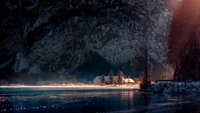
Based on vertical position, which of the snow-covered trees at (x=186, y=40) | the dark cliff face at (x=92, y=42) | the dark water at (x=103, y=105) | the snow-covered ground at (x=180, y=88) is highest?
the dark cliff face at (x=92, y=42)

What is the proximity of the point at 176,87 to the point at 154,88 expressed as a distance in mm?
5958

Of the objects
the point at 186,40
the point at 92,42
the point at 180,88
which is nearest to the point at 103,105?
the point at 180,88

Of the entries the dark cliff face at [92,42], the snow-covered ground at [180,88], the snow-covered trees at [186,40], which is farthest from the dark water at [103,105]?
the dark cliff face at [92,42]

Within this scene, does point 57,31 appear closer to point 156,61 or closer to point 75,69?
point 75,69

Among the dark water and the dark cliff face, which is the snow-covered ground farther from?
the dark cliff face

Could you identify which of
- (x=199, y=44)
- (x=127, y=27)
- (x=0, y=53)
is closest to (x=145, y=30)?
(x=127, y=27)

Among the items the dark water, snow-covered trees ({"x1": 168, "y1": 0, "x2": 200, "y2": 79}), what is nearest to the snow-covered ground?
snow-covered trees ({"x1": 168, "y1": 0, "x2": 200, "y2": 79})

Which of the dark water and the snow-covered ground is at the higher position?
the snow-covered ground

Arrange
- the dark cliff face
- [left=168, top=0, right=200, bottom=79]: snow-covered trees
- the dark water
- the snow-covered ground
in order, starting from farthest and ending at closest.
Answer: the dark cliff face < [left=168, top=0, right=200, bottom=79]: snow-covered trees < the snow-covered ground < the dark water

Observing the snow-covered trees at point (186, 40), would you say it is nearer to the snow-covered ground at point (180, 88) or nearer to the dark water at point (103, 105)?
the snow-covered ground at point (180, 88)

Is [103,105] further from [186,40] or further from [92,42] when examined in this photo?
[92,42]

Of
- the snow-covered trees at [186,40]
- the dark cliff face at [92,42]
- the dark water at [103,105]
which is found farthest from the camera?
the dark cliff face at [92,42]

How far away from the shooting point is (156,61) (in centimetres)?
18662

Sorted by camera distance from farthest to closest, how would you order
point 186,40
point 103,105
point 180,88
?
point 186,40 < point 180,88 < point 103,105
